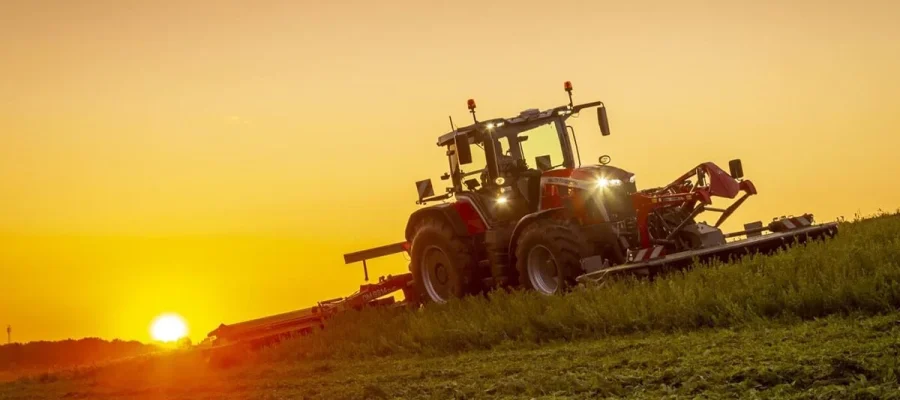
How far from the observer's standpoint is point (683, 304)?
36.8 ft

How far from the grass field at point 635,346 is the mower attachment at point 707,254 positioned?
0.29 m

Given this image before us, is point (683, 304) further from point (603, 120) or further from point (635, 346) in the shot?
point (603, 120)

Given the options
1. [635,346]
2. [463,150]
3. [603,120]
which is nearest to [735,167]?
[603,120]

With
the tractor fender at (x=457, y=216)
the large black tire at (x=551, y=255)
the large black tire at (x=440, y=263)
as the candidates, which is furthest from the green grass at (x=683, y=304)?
the tractor fender at (x=457, y=216)

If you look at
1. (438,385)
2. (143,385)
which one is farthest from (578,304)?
(143,385)

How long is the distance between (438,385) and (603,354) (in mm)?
1510

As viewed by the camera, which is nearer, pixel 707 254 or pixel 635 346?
pixel 635 346

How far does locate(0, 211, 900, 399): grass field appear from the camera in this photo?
8023mm

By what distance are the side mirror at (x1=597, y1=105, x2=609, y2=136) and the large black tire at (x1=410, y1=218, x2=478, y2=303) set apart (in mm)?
2680

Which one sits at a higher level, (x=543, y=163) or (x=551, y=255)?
(x=543, y=163)

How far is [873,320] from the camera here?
928cm

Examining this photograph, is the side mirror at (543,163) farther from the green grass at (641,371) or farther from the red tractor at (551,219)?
the green grass at (641,371)

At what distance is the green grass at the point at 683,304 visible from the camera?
33.8 feet

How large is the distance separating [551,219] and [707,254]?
7.48 ft
